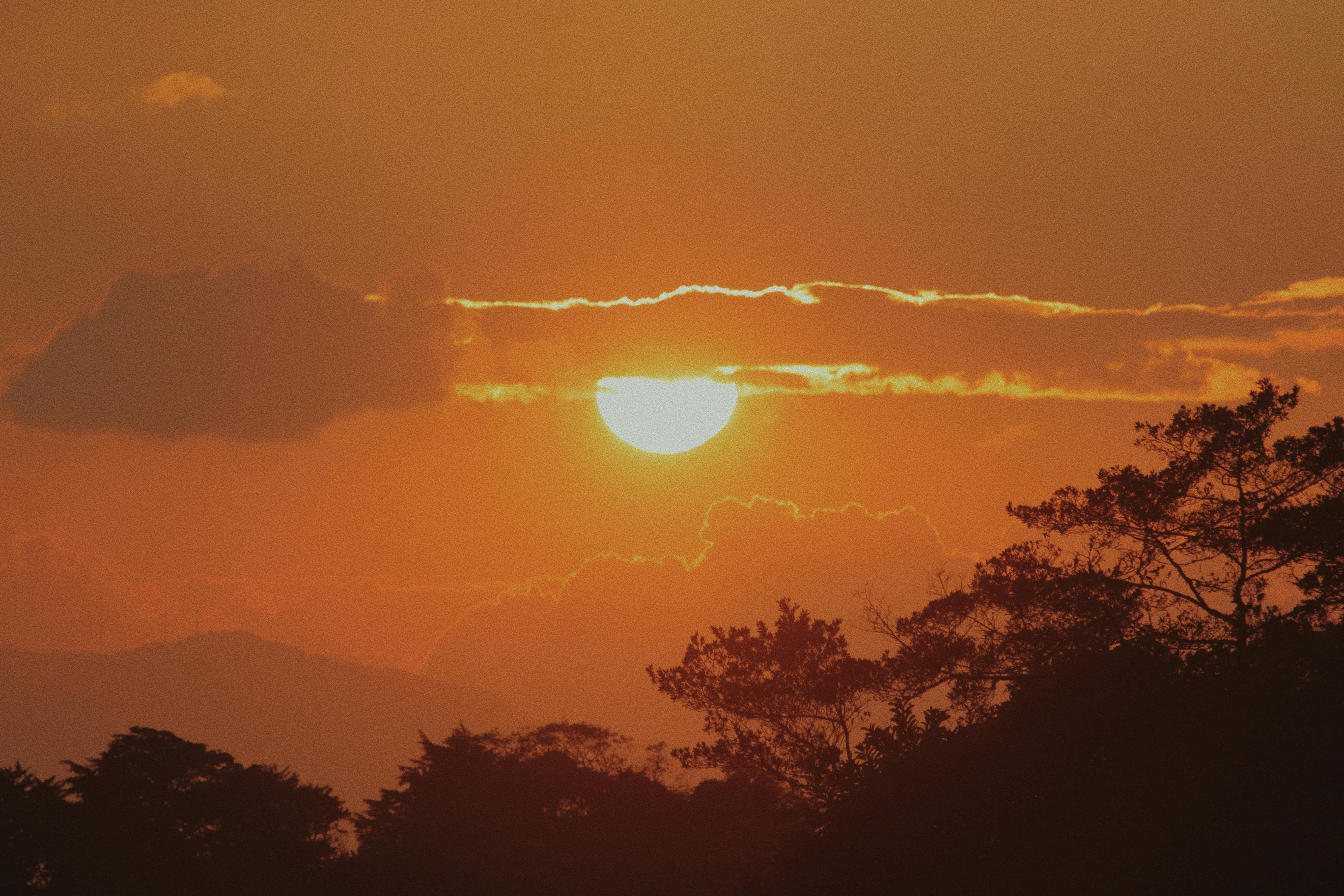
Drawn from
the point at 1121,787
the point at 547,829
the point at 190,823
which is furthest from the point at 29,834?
the point at 1121,787

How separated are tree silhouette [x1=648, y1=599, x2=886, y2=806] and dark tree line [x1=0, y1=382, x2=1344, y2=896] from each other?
115 mm

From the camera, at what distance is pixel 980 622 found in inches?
2040

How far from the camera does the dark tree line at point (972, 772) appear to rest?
3106cm

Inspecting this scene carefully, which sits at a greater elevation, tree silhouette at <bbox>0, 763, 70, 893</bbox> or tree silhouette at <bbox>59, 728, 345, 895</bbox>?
tree silhouette at <bbox>0, 763, 70, 893</bbox>

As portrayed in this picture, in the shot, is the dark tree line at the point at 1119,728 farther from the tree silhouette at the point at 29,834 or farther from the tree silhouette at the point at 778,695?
the tree silhouette at the point at 29,834

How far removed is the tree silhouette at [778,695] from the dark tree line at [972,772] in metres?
0.11

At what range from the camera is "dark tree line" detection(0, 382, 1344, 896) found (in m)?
31.1

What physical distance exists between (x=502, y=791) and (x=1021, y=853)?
61.3m

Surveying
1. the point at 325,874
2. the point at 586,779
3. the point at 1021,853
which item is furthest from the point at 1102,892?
the point at 586,779

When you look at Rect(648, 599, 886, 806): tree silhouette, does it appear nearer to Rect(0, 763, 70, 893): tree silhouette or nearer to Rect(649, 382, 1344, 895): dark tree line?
Rect(649, 382, 1344, 895): dark tree line

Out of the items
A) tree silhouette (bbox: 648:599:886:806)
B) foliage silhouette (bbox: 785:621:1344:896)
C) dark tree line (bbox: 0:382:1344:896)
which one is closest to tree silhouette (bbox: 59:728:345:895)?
dark tree line (bbox: 0:382:1344:896)

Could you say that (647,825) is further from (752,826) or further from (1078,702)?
(1078,702)

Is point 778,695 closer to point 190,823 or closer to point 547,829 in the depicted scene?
point 547,829

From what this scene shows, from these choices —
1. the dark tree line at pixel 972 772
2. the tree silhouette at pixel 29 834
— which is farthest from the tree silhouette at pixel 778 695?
the tree silhouette at pixel 29 834
